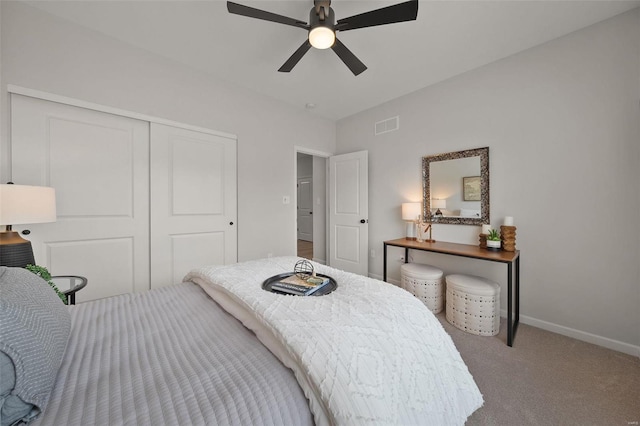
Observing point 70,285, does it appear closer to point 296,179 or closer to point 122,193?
point 122,193

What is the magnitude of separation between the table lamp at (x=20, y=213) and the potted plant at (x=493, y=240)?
3.53m

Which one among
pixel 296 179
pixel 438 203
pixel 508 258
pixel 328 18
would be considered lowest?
pixel 508 258

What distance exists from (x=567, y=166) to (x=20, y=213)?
4040 millimetres

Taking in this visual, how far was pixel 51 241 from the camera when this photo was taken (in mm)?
1923

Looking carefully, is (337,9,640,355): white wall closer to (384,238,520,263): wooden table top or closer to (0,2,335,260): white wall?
(384,238,520,263): wooden table top

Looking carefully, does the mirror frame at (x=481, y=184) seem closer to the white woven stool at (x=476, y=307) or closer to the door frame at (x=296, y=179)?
the white woven stool at (x=476, y=307)

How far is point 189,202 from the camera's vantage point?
263cm

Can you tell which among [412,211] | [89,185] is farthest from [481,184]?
[89,185]

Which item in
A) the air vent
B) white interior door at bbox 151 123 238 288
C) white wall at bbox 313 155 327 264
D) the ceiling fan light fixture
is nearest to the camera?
the ceiling fan light fixture

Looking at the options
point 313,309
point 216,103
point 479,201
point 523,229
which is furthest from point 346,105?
point 313,309

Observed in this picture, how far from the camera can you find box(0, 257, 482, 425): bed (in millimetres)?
581

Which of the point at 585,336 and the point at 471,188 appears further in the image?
the point at 471,188

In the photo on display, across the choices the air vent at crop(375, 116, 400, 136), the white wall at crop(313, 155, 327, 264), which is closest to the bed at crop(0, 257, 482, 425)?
the air vent at crop(375, 116, 400, 136)

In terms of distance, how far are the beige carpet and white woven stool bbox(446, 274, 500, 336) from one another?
0.08m
